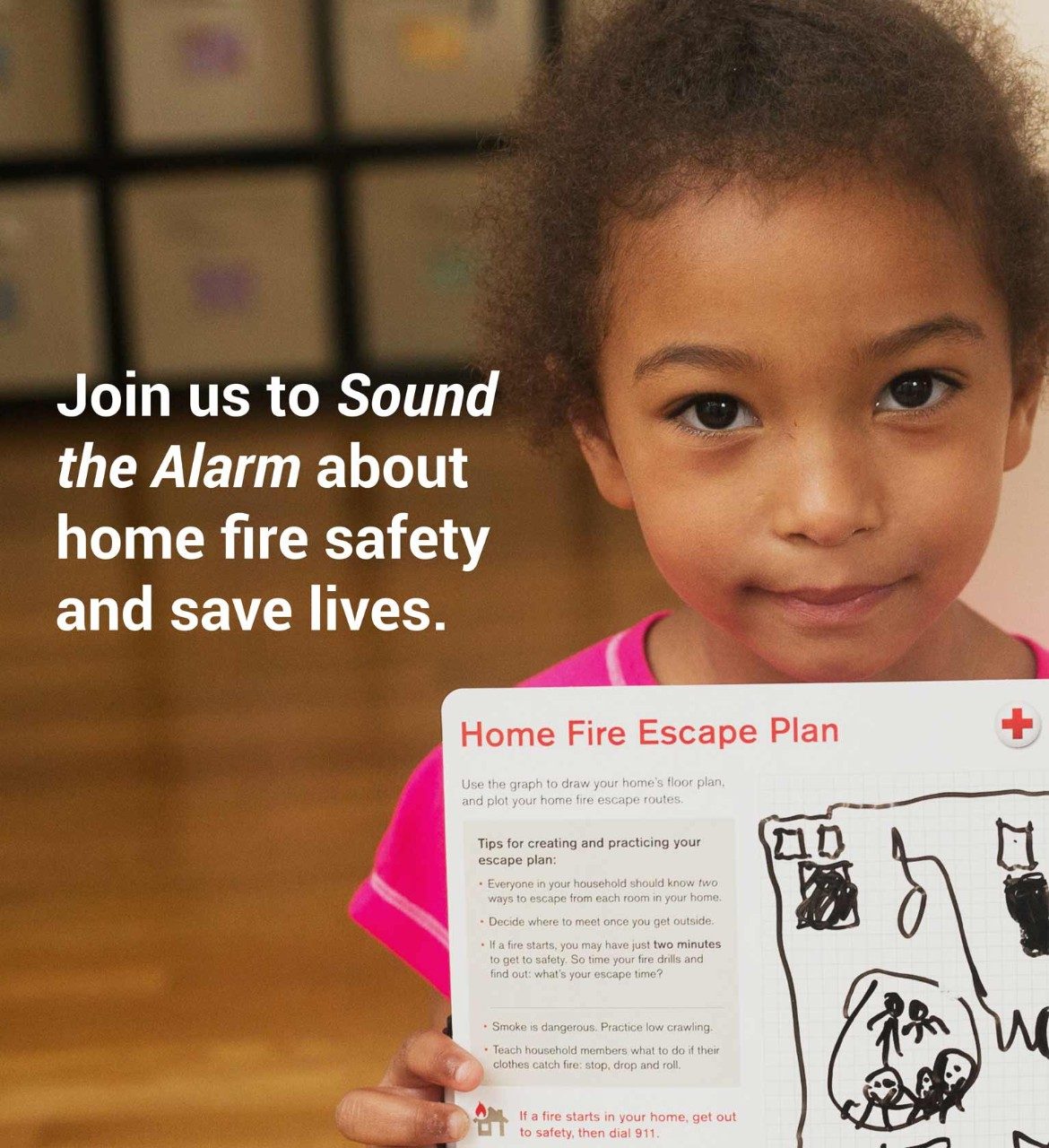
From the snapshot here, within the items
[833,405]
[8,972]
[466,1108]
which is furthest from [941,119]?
[8,972]

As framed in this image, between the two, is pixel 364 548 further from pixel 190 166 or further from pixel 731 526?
pixel 731 526

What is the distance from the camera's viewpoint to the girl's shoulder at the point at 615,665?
101 cm

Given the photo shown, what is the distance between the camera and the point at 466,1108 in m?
0.73

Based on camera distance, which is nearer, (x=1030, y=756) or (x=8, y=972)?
(x=1030, y=756)

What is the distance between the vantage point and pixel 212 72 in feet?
15.1

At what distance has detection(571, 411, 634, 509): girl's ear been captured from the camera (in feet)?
3.06

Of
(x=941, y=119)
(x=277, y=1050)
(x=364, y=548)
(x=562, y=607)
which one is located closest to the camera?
(x=941, y=119)

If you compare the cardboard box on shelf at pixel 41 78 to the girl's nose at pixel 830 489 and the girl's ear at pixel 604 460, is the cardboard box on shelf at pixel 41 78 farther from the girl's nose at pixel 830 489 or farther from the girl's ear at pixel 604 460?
the girl's nose at pixel 830 489

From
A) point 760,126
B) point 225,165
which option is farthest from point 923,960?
point 225,165

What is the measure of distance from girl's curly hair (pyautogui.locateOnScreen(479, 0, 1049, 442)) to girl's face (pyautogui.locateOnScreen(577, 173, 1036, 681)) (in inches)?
1.0

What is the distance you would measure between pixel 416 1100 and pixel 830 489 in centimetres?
35

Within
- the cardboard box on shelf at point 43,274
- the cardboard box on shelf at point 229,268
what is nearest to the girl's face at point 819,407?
the cardboard box on shelf at point 229,268

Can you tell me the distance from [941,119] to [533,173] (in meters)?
0.24

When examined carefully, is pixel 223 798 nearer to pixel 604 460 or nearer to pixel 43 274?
pixel 604 460
